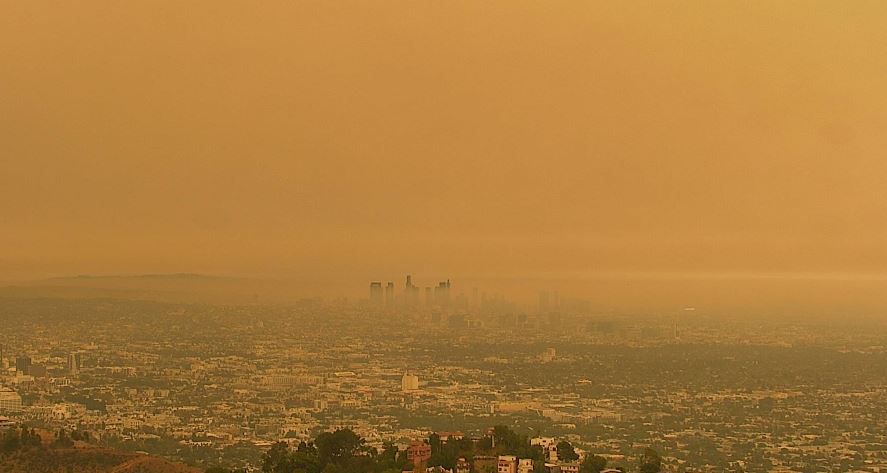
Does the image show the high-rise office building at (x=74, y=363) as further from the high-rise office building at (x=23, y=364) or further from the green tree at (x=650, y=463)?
the green tree at (x=650, y=463)

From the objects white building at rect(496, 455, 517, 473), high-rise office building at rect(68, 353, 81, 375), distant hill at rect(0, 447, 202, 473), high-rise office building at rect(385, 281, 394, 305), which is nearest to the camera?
white building at rect(496, 455, 517, 473)

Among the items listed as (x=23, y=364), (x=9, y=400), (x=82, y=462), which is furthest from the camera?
(x=23, y=364)

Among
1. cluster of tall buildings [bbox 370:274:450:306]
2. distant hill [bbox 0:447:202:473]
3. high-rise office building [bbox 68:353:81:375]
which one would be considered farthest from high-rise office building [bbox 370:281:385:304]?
distant hill [bbox 0:447:202:473]

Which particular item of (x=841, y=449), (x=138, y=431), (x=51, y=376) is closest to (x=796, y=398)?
(x=841, y=449)

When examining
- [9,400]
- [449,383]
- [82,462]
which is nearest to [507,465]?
[82,462]

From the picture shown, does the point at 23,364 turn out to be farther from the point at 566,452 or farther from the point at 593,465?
the point at 593,465

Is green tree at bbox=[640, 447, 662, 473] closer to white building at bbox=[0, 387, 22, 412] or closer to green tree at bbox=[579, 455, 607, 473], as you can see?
green tree at bbox=[579, 455, 607, 473]

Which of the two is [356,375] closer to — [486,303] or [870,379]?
[486,303]
